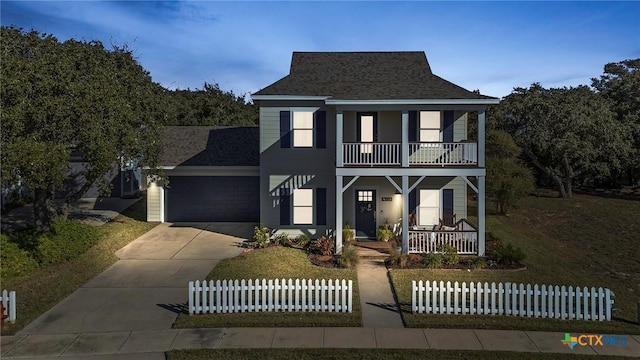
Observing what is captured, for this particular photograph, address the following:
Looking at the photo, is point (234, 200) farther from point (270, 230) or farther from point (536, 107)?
point (536, 107)

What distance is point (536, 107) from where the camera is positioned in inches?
1280

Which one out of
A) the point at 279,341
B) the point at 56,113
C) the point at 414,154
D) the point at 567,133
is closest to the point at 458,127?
the point at 414,154

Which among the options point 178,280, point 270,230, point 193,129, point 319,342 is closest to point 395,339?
point 319,342

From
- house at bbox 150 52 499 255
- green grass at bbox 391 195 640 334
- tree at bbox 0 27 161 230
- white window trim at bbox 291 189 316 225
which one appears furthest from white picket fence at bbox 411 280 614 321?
tree at bbox 0 27 161 230

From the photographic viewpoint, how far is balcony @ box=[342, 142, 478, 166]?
15.3 m

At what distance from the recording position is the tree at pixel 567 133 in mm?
31156

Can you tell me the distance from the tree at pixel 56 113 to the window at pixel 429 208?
1127 cm

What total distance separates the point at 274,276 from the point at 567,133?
2805 cm

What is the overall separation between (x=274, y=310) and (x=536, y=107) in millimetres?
30417

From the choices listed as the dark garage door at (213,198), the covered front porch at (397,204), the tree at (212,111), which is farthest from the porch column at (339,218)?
the tree at (212,111)

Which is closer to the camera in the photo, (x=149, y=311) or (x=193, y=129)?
(x=149, y=311)

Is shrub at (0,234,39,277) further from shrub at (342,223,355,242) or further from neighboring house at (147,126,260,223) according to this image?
shrub at (342,223,355,242)

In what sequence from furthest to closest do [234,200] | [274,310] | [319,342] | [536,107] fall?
[536,107] < [234,200] < [274,310] < [319,342]

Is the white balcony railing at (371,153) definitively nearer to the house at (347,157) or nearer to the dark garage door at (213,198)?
the house at (347,157)
